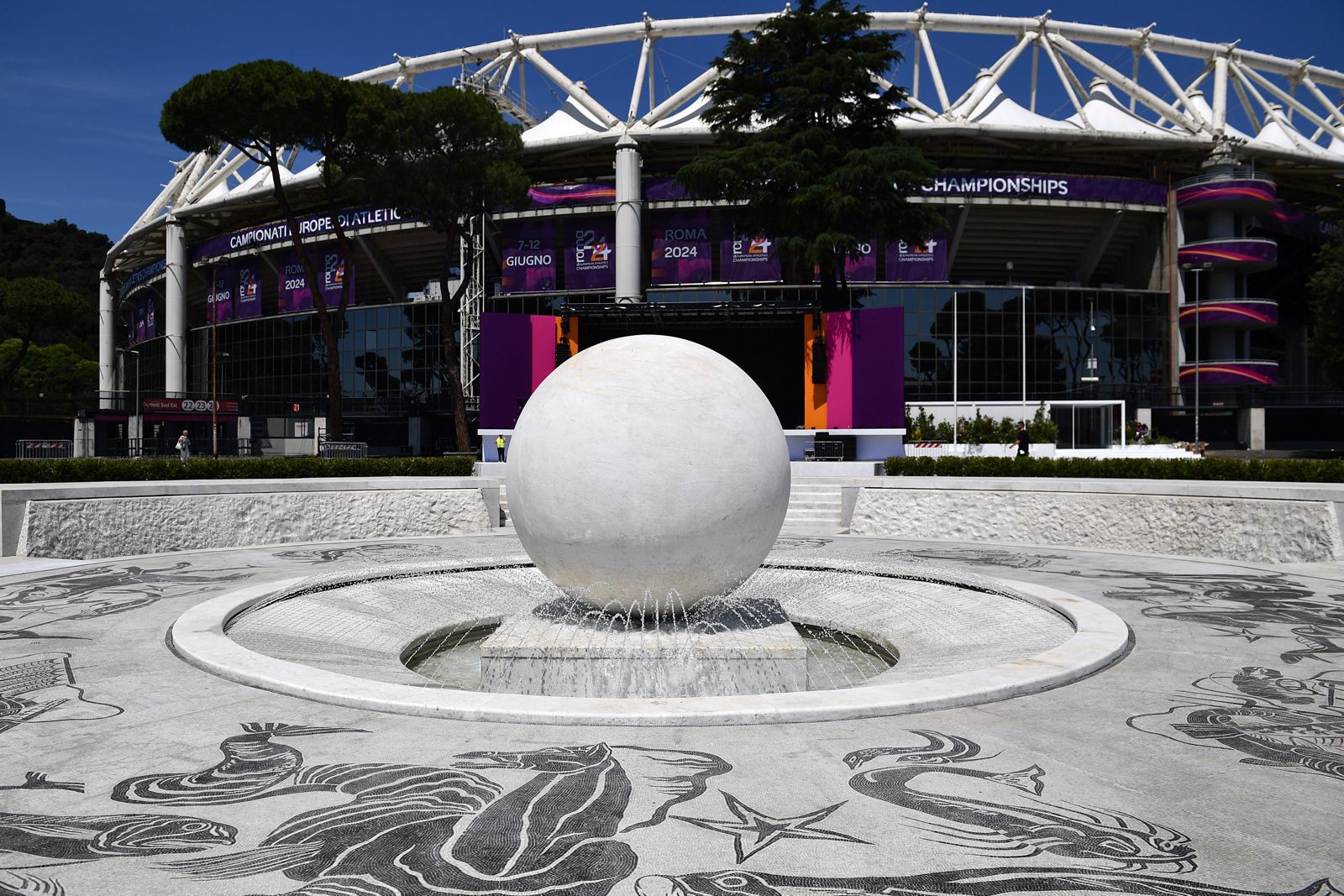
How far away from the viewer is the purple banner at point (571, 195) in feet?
164

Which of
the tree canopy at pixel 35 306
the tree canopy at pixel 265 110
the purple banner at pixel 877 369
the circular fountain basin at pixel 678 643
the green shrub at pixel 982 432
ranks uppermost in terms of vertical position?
the tree canopy at pixel 265 110

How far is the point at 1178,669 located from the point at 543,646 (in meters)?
5.32

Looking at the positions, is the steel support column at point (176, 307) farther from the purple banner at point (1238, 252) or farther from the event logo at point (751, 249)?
the purple banner at point (1238, 252)

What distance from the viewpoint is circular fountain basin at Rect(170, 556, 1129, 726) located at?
6.03 m

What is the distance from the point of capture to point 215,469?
20.6 m

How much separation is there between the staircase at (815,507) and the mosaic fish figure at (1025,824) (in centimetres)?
1560

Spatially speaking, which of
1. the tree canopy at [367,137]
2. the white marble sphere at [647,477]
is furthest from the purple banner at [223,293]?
the white marble sphere at [647,477]

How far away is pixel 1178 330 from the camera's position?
53531 mm

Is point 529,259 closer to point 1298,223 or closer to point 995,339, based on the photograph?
point 995,339

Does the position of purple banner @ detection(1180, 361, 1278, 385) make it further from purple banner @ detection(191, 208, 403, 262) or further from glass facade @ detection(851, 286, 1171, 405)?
purple banner @ detection(191, 208, 403, 262)

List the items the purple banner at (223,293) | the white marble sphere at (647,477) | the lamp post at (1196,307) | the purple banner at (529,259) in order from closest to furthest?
1. the white marble sphere at (647,477)
2. the lamp post at (1196,307)
3. the purple banner at (529,259)
4. the purple banner at (223,293)

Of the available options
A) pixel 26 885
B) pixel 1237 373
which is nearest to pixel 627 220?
pixel 1237 373

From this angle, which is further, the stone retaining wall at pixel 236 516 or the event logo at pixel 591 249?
the event logo at pixel 591 249

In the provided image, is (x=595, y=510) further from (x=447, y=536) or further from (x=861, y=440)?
(x=861, y=440)
